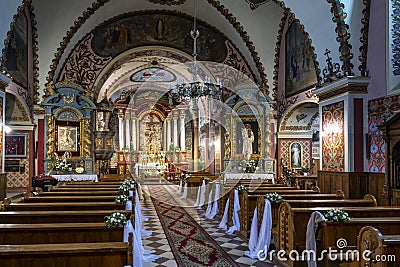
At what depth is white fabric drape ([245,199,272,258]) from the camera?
20.7ft

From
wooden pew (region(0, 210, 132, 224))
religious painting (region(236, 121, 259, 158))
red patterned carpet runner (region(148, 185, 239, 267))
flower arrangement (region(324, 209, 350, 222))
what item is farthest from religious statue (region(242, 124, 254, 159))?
wooden pew (region(0, 210, 132, 224))

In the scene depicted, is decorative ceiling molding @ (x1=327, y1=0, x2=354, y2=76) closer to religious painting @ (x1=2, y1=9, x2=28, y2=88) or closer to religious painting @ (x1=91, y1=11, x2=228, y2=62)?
religious painting @ (x1=91, y1=11, x2=228, y2=62)

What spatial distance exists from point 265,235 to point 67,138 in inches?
402

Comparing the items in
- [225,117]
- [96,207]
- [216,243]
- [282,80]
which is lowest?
[216,243]

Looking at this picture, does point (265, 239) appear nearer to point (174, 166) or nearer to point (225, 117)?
point (225, 117)

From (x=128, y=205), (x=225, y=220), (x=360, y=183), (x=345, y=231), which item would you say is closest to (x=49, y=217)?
(x=128, y=205)

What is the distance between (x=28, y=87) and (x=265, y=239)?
11.2 m

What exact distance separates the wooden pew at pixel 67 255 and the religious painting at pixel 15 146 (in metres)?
11.9

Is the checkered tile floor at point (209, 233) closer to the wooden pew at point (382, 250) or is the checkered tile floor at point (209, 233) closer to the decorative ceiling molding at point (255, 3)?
the wooden pew at point (382, 250)

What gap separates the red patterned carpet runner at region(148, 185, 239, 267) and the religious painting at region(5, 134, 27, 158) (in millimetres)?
6215

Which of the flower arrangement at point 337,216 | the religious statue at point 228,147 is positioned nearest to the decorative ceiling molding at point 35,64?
the religious statue at point 228,147

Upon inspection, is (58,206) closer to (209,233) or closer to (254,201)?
(209,233)

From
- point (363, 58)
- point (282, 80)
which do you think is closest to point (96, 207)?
point (363, 58)

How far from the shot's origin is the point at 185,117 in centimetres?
2633
